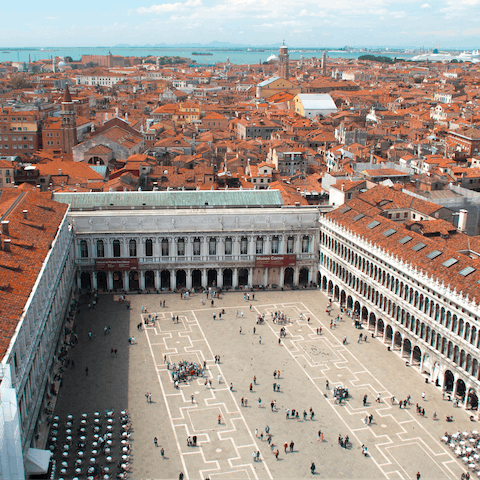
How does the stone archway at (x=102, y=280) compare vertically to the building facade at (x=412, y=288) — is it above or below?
below

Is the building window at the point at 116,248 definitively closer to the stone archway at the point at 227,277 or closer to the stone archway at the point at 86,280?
the stone archway at the point at 86,280

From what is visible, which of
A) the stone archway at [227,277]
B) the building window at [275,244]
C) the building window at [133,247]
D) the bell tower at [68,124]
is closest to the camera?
the building window at [133,247]

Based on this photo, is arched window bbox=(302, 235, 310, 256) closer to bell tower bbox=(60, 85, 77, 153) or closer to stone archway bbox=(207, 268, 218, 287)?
stone archway bbox=(207, 268, 218, 287)

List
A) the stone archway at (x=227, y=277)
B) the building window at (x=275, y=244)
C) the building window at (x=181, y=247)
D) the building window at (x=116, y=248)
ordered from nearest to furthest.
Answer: the building window at (x=116, y=248) → the building window at (x=181, y=247) → the building window at (x=275, y=244) → the stone archway at (x=227, y=277)

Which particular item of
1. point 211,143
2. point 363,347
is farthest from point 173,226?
point 211,143

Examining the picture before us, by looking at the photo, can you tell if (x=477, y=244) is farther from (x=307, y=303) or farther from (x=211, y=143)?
(x=211, y=143)

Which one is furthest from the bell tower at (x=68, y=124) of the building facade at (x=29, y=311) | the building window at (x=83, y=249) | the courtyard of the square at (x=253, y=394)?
the courtyard of the square at (x=253, y=394)

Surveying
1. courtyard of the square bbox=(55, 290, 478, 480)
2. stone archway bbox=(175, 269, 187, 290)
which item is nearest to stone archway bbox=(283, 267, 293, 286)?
courtyard of the square bbox=(55, 290, 478, 480)
